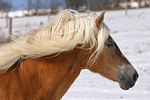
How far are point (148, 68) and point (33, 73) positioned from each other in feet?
15.6

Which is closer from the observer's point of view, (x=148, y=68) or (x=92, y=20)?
(x=92, y=20)

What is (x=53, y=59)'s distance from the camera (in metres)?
1.99

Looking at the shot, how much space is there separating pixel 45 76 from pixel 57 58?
0.64 feet

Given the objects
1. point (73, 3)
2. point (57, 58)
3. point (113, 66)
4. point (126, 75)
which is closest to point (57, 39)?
point (57, 58)

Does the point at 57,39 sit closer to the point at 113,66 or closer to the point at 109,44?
the point at 109,44

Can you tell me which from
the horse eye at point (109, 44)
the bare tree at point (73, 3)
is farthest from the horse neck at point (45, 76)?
the bare tree at point (73, 3)

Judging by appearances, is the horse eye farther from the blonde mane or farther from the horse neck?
Answer: the horse neck

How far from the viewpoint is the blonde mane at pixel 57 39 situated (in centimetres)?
191

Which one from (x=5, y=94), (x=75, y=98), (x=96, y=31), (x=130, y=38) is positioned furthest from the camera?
(x=130, y=38)

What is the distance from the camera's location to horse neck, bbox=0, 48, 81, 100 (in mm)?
1865

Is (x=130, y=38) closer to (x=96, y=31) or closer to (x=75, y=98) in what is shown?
(x=75, y=98)

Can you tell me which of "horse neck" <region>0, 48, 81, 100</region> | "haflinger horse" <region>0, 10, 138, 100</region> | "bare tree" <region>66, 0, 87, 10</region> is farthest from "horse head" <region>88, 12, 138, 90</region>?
"bare tree" <region>66, 0, 87, 10</region>

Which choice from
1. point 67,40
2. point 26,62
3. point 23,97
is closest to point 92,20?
point 67,40

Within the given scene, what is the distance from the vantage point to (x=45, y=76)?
196 centimetres
